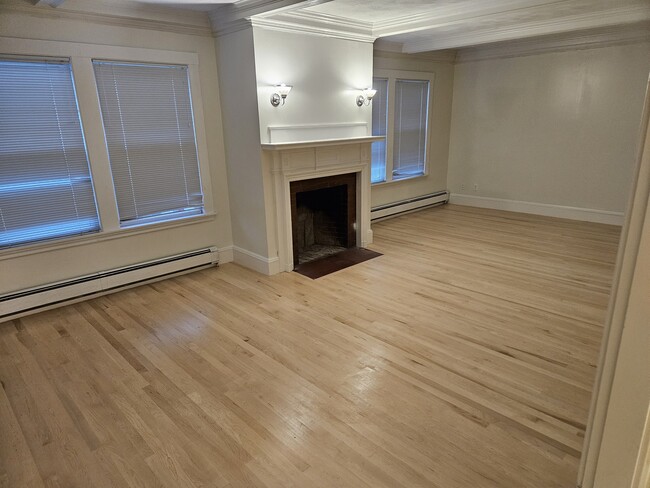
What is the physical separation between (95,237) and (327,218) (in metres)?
2.66

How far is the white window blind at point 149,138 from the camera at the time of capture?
12.7 feet

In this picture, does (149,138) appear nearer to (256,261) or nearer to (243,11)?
(243,11)

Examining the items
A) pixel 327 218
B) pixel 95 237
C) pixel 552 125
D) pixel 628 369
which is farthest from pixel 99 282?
pixel 552 125

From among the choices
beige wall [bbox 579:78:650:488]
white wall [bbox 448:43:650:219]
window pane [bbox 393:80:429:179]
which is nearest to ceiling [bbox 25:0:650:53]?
white wall [bbox 448:43:650:219]

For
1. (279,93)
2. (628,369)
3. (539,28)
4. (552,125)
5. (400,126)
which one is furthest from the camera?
(400,126)

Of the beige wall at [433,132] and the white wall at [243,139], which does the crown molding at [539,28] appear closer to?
the beige wall at [433,132]

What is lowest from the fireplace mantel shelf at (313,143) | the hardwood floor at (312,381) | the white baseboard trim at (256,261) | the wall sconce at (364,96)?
the hardwood floor at (312,381)

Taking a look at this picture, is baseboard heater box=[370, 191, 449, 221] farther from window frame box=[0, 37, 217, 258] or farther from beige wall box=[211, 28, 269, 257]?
window frame box=[0, 37, 217, 258]

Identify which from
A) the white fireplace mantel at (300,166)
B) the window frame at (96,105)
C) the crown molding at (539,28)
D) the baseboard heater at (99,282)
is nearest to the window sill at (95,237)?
the window frame at (96,105)

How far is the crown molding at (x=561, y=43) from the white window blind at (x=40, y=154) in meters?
5.97

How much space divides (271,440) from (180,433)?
1.70 feet

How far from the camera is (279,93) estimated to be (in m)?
4.18

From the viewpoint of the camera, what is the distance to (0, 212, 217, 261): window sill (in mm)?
3586

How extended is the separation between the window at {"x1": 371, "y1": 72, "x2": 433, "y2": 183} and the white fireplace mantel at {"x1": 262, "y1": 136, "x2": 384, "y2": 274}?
1295mm
